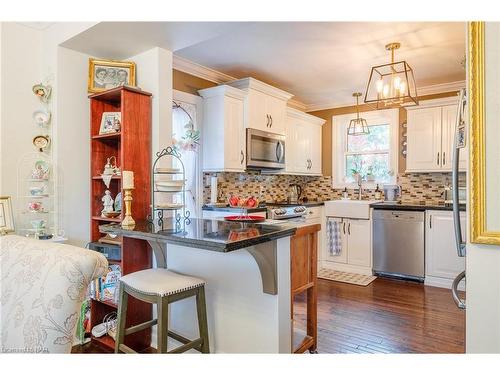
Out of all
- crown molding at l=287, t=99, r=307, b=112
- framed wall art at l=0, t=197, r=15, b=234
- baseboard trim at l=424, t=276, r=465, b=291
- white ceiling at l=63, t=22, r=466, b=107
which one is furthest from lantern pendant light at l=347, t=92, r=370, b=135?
framed wall art at l=0, t=197, r=15, b=234

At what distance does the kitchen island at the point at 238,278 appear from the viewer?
1658mm

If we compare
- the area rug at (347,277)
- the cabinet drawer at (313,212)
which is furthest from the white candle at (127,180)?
the area rug at (347,277)

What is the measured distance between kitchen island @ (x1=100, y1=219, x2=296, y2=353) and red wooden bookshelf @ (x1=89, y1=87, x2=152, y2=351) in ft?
0.68

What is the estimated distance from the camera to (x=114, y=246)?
2373 mm

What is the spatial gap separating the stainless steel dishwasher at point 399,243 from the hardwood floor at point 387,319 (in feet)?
0.76

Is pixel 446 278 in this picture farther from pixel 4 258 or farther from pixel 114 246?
pixel 4 258

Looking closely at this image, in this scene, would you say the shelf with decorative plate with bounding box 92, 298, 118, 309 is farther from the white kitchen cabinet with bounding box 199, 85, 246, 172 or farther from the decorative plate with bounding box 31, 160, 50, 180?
the white kitchen cabinet with bounding box 199, 85, 246, 172

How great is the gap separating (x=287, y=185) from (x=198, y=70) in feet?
7.76

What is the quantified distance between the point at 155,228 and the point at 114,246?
2.34 ft

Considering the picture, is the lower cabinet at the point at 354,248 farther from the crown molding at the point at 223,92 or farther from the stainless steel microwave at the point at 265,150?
the crown molding at the point at 223,92

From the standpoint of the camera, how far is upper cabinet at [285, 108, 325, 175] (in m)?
4.67

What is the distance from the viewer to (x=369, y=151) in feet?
16.6
